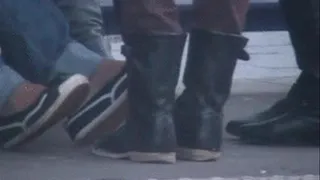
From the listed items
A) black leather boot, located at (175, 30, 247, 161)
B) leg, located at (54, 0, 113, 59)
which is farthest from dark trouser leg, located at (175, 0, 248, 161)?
leg, located at (54, 0, 113, 59)

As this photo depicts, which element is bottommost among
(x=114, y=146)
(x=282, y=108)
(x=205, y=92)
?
(x=282, y=108)

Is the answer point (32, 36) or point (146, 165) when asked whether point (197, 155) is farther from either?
point (32, 36)

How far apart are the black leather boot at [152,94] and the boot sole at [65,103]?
4.5 inches

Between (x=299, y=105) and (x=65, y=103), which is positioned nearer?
(x=65, y=103)

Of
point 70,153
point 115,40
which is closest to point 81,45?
point 70,153

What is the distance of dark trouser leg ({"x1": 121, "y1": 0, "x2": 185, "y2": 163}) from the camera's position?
2.54 metres

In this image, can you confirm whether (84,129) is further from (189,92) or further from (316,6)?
(316,6)

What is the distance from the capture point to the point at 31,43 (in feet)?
9.19

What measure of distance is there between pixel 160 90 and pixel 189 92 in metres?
0.11

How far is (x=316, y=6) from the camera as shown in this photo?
2895mm

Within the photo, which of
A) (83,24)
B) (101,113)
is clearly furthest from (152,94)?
(83,24)

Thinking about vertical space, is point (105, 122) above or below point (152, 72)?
below

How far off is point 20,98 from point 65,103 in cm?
17

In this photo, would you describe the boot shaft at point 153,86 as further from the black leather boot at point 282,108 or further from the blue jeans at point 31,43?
the black leather boot at point 282,108
